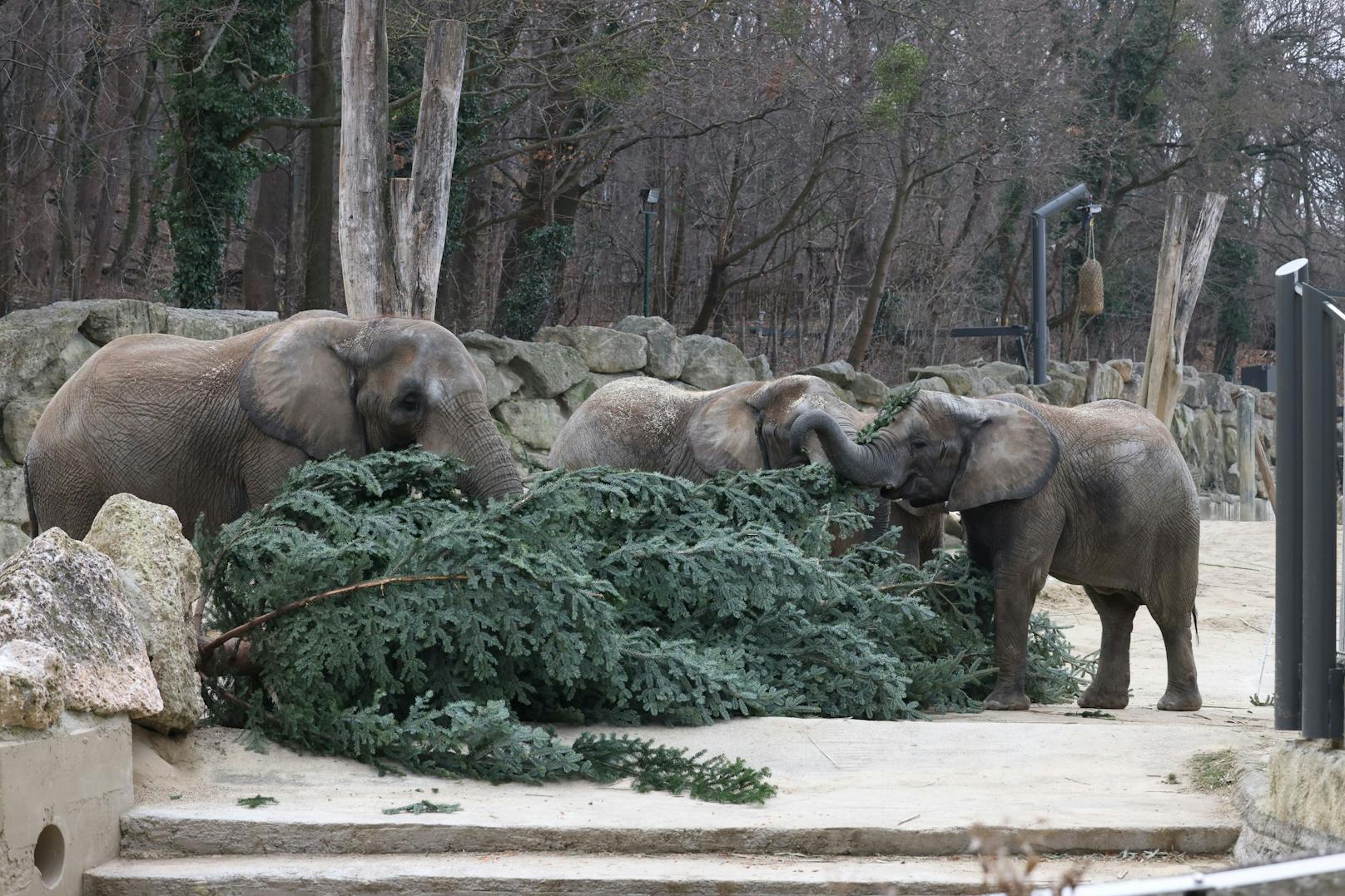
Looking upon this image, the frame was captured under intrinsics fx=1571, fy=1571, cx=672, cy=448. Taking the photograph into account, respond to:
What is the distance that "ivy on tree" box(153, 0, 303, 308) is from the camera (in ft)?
57.6

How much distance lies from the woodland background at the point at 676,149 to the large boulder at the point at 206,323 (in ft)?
13.3

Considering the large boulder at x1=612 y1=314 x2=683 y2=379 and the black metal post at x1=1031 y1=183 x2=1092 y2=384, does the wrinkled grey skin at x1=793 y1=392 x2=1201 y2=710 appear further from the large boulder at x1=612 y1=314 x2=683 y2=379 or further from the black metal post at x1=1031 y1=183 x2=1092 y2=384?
the large boulder at x1=612 y1=314 x2=683 y2=379

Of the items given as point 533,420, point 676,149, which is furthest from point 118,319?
point 676,149

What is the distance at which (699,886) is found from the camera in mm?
Answer: 4531

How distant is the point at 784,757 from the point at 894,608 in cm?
209

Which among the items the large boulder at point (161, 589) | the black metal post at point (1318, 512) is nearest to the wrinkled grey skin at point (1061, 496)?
the large boulder at point (161, 589)

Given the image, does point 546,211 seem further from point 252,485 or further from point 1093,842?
point 1093,842

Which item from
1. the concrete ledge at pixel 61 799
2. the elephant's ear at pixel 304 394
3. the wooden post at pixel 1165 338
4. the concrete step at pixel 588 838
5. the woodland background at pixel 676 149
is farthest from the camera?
the woodland background at pixel 676 149

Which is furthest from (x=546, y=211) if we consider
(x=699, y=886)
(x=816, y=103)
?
(x=699, y=886)

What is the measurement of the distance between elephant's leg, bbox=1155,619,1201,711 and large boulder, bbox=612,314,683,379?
34.7 feet

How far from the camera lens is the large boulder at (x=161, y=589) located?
5566 millimetres

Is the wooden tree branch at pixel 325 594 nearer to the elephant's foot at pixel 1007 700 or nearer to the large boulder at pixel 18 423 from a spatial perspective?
the elephant's foot at pixel 1007 700

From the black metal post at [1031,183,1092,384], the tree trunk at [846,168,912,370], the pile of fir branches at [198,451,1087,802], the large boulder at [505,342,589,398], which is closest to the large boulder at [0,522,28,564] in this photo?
the large boulder at [505,342,589,398]

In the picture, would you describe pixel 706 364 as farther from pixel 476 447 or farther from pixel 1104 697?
pixel 476 447
